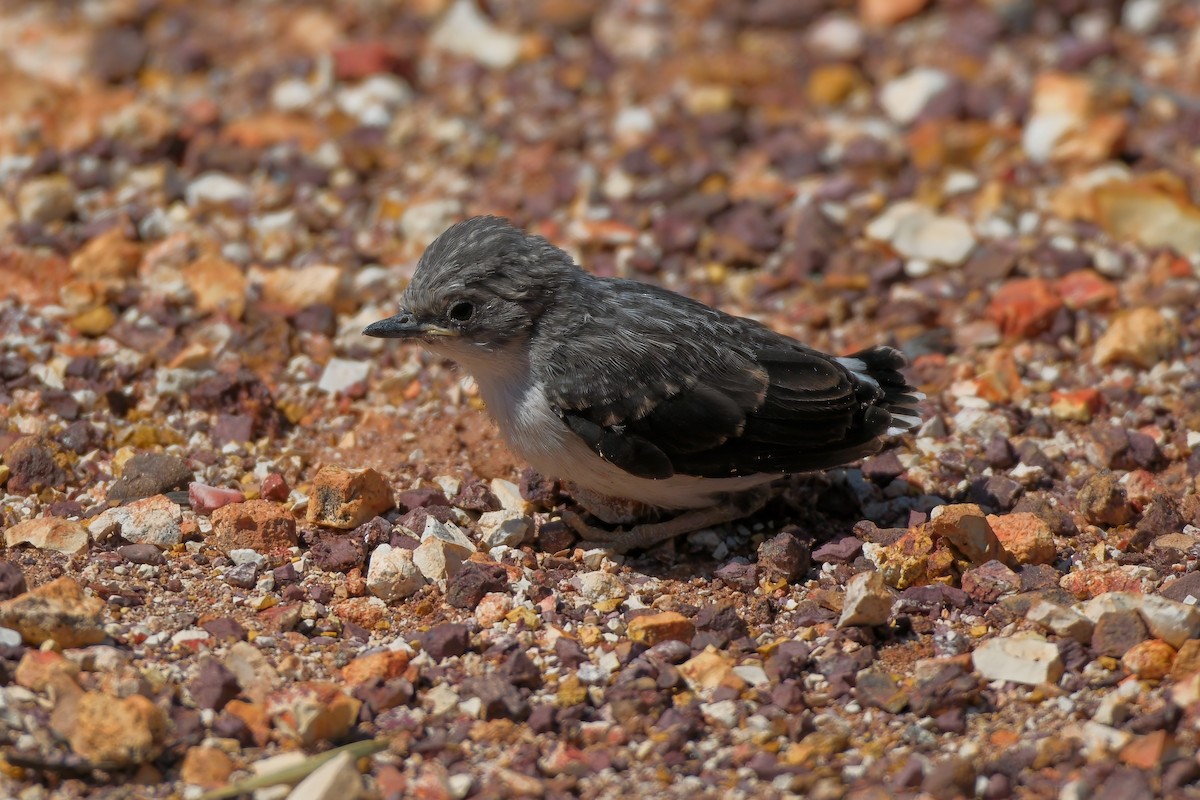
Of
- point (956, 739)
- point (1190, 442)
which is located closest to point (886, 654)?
point (956, 739)

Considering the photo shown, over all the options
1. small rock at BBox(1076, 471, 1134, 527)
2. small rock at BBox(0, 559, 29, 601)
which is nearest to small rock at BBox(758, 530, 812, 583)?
small rock at BBox(1076, 471, 1134, 527)

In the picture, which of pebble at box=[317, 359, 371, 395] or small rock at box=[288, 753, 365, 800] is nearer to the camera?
small rock at box=[288, 753, 365, 800]

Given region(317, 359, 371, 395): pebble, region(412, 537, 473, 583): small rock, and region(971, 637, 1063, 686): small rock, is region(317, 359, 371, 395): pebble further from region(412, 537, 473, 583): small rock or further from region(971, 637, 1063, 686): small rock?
region(971, 637, 1063, 686): small rock

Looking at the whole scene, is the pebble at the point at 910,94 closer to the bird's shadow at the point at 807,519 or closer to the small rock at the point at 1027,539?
the bird's shadow at the point at 807,519

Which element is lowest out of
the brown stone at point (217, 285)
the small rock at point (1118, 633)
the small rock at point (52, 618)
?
the small rock at point (1118, 633)

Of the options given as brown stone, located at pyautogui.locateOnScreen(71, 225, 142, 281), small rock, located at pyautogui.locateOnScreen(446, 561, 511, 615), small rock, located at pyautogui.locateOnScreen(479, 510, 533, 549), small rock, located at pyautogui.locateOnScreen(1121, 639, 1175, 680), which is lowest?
small rock, located at pyautogui.locateOnScreen(1121, 639, 1175, 680)

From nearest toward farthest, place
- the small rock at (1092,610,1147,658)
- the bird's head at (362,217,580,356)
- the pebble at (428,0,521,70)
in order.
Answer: the small rock at (1092,610,1147,658) → the bird's head at (362,217,580,356) → the pebble at (428,0,521,70)

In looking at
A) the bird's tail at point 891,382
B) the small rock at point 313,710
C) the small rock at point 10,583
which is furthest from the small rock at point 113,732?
the bird's tail at point 891,382
